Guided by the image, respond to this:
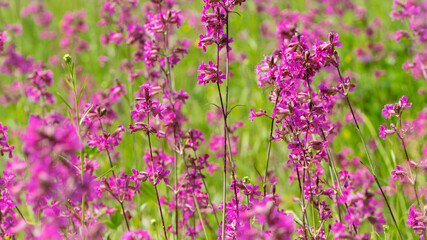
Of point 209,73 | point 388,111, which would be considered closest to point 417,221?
point 388,111

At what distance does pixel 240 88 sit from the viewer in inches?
268

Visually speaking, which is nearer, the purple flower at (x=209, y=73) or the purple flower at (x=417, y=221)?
the purple flower at (x=417, y=221)

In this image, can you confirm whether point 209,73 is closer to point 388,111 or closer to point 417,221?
point 388,111

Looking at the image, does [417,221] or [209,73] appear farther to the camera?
[209,73]

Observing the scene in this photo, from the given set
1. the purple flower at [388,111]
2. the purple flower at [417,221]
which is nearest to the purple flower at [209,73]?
the purple flower at [388,111]

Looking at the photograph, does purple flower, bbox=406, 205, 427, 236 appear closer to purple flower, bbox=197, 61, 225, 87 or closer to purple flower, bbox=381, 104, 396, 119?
purple flower, bbox=381, 104, 396, 119

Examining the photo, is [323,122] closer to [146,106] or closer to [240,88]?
[146,106]

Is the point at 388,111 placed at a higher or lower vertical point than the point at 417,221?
higher

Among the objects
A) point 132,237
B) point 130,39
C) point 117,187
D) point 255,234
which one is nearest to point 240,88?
point 130,39

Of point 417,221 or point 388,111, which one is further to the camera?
point 388,111

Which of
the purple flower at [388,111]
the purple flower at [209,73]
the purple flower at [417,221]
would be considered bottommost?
the purple flower at [417,221]

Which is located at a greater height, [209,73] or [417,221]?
[209,73]

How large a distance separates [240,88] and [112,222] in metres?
3.95

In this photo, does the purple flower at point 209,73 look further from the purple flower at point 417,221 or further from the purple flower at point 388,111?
the purple flower at point 417,221
